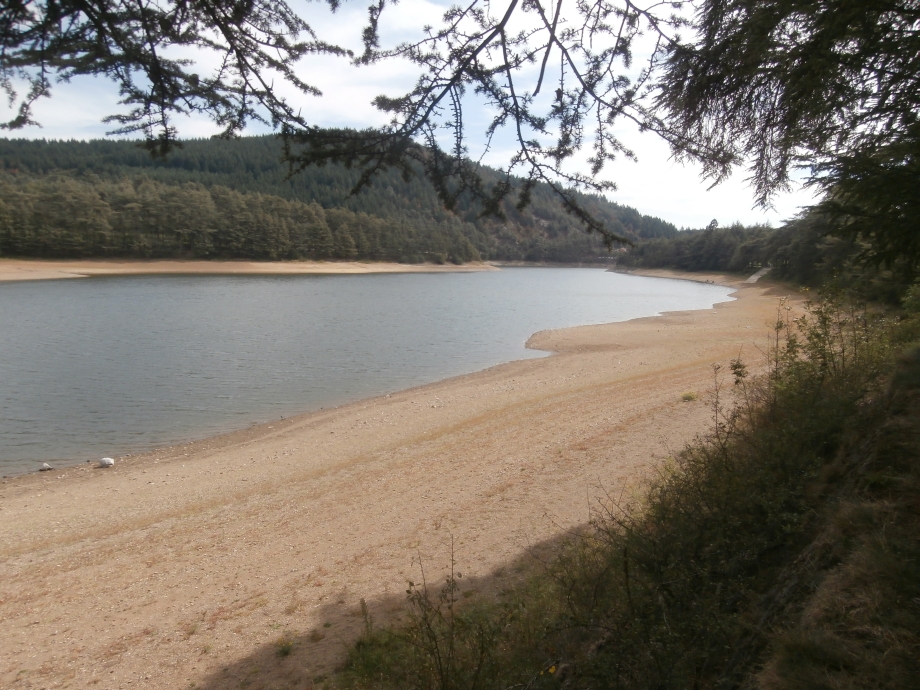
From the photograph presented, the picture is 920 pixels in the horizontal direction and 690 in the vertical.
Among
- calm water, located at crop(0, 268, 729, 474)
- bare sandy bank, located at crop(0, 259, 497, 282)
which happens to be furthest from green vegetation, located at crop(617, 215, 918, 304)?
bare sandy bank, located at crop(0, 259, 497, 282)

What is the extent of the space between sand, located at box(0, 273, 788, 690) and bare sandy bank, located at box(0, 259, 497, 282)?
2046 inches

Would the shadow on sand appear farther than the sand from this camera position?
No

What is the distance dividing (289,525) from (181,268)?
62.5 m

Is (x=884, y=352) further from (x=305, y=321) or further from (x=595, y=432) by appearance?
(x=305, y=321)

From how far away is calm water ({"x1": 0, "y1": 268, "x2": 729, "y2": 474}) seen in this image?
41.3 ft

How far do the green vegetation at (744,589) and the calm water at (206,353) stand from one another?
10.1 metres

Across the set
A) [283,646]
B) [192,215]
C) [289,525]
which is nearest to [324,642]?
[283,646]

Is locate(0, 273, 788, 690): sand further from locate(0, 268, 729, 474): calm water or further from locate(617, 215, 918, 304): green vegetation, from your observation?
locate(617, 215, 918, 304): green vegetation

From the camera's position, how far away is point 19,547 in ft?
22.9

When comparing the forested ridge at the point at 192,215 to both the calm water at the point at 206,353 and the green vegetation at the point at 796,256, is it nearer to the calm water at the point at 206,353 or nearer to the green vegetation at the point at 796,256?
the green vegetation at the point at 796,256

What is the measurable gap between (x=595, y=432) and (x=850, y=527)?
6763 mm

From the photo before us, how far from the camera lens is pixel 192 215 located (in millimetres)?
60875

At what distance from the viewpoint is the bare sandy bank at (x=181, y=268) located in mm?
51584

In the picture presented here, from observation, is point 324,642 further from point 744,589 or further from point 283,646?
point 744,589
